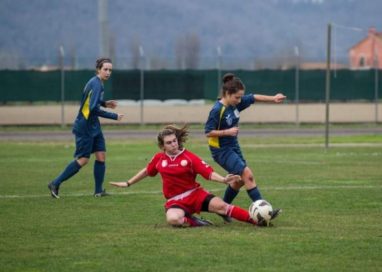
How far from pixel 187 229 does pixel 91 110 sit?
12.3ft

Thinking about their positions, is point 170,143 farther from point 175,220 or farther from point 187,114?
point 187,114

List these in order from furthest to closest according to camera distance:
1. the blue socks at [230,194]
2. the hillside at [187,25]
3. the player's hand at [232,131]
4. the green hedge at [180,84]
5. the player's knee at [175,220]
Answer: the hillside at [187,25] < the green hedge at [180,84] < the blue socks at [230,194] < the player's hand at [232,131] < the player's knee at [175,220]

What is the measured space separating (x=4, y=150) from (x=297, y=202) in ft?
Answer: 42.6

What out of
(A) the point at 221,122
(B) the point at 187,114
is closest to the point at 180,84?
(B) the point at 187,114

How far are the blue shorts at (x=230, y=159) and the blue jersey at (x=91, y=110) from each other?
9.26 ft

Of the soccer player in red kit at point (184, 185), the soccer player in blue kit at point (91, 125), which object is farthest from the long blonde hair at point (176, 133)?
the soccer player in blue kit at point (91, 125)

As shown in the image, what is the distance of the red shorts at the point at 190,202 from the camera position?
1100cm

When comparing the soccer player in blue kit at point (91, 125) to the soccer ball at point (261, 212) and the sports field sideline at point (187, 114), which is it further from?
the sports field sideline at point (187, 114)

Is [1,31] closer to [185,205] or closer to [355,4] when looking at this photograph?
[355,4]

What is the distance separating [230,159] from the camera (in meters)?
11.6

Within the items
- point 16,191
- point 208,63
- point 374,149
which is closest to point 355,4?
point 208,63

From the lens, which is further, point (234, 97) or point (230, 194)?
point (230, 194)

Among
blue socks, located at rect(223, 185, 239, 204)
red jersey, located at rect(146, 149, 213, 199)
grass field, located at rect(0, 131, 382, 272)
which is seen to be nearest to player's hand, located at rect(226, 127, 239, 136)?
red jersey, located at rect(146, 149, 213, 199)

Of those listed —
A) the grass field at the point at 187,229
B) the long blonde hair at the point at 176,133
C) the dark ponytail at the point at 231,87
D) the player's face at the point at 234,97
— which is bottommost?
the grass field at the point at 187,229
